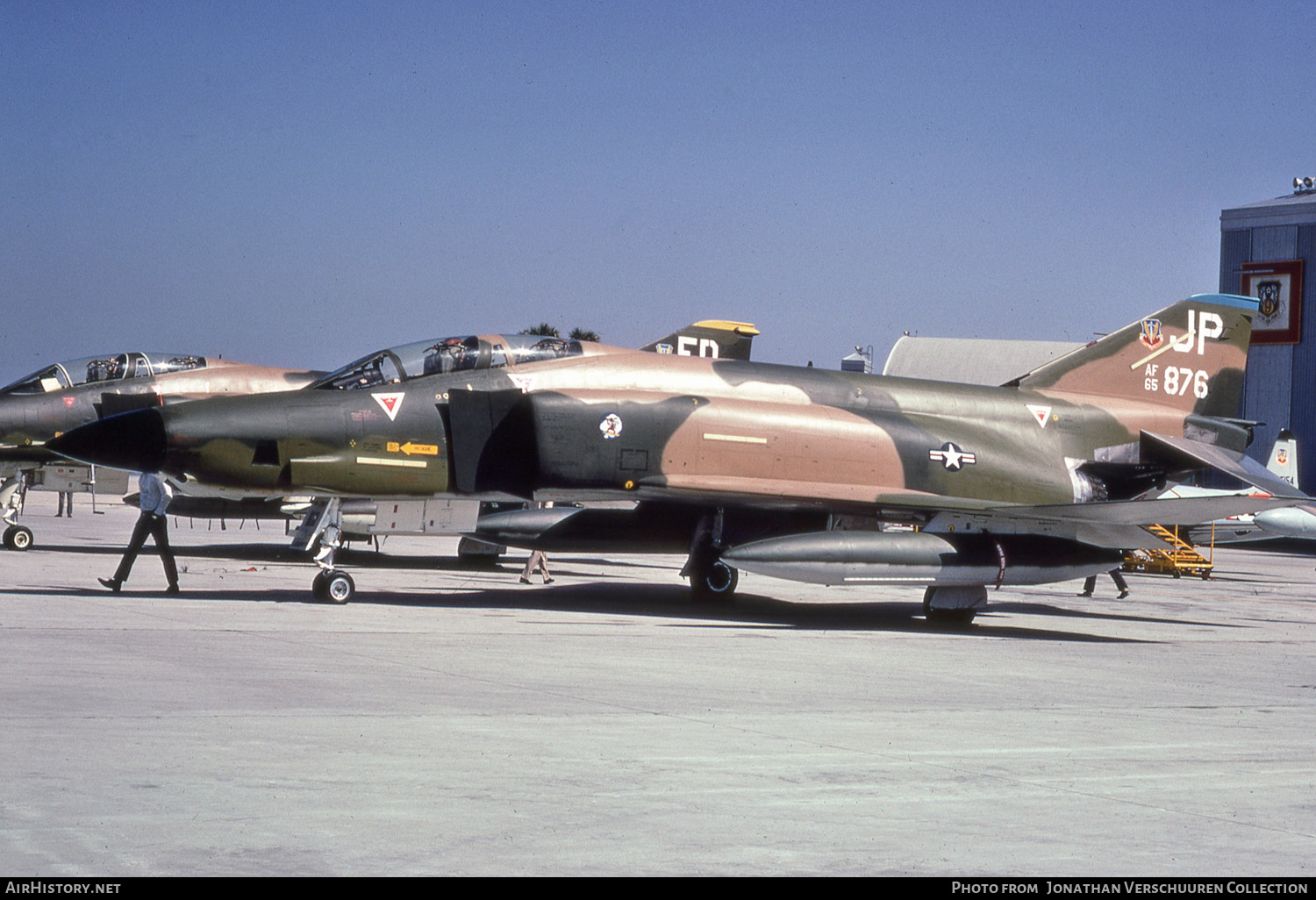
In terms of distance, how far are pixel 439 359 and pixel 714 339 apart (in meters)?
7.39

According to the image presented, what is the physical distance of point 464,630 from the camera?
11.7m

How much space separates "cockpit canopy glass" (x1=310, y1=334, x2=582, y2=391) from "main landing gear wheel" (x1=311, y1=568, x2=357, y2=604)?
202 cm

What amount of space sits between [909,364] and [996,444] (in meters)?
51.7

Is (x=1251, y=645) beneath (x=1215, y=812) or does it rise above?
beneath

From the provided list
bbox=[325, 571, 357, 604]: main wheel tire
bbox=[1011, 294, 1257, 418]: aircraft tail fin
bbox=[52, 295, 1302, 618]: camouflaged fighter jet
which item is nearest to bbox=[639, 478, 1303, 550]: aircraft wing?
bbox=[52, 295, 1302, 618]: camouflaged fighter jet

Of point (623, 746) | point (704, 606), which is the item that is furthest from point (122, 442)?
point (623, 746)

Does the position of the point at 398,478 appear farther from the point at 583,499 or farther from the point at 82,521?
the point at 82,521

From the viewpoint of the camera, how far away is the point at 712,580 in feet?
54.4

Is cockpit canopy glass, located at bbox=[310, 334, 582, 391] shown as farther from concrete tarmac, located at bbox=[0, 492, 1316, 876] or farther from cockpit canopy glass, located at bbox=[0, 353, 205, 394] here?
cockpit canopy glass, located at bbox=[0, 353, 205, 394]

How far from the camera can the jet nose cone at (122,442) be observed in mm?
12359

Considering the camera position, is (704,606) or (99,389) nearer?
(704,606)

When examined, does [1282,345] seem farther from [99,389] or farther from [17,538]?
[17,538]
